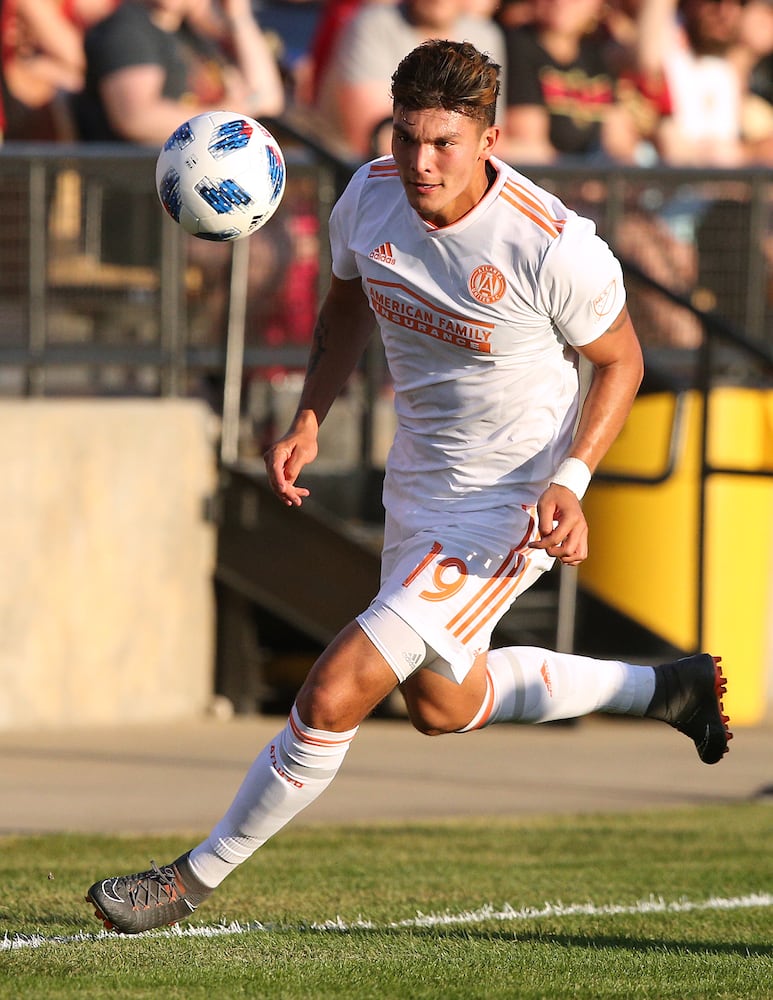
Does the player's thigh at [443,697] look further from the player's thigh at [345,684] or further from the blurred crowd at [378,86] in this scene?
the blurred crowd at [378,86]

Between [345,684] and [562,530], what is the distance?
694 millimetres

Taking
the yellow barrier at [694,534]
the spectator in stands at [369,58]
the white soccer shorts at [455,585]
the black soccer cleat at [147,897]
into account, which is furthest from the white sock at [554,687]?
the spectator in stands at [369,58]

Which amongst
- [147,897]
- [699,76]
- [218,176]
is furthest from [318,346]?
[699,76]

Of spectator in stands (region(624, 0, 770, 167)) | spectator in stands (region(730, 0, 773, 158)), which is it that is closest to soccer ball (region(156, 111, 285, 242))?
spectator in stands (region(624, 0, 770, 167))

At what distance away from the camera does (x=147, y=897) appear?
538 cm

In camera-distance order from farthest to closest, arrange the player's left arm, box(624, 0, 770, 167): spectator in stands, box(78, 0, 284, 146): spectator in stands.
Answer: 1. box(624, 0, 770, 167): spectator in stands
2. box(78, 0, 284, 146): spectator in stands
3. the player's left arm

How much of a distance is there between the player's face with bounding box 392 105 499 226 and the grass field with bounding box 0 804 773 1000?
6.49 feet

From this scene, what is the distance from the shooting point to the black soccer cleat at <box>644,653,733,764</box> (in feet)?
19.6

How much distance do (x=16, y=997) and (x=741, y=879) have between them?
9.69ft

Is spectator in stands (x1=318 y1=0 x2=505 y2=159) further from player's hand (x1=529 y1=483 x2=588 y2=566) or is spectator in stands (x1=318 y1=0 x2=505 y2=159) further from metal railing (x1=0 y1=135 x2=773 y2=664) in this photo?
player's hand (x1=529 y1=483 x2=588 y2=566)

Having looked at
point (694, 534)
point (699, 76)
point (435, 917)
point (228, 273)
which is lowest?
point (694, 534)

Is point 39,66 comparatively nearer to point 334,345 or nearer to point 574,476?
point 334,345

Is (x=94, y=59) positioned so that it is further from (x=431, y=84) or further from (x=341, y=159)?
(x=431, y=84)

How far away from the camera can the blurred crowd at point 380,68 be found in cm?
1162
